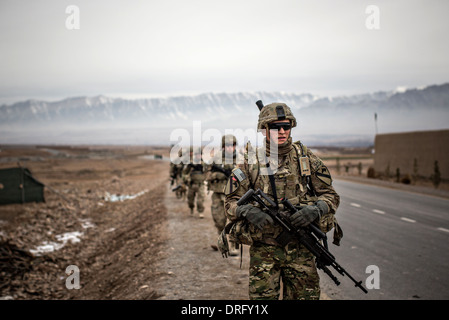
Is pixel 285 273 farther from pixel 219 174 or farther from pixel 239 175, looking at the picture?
pixel 219 174

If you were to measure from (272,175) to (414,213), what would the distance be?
31.9 feet

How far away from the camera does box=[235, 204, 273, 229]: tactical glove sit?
335 centimetres

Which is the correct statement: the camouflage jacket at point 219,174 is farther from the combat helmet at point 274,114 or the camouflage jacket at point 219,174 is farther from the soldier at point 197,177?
the combat helmet at point 274,114

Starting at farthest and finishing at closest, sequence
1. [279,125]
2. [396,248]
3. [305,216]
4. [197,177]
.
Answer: [197,177] < [396,248] < [279,125] < [305,216]

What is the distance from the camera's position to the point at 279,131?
359 centimetres

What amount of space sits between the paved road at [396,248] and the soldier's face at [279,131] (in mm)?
3109

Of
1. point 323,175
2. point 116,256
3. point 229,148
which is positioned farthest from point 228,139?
point 116,256

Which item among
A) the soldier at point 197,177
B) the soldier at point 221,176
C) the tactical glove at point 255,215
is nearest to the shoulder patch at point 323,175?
the tactical glove at point 255,215

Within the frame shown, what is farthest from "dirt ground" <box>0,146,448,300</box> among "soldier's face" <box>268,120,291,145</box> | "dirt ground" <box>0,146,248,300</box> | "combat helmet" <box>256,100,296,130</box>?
"combat helmet" <box>256,100,296,130</box>

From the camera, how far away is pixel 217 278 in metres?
6.07

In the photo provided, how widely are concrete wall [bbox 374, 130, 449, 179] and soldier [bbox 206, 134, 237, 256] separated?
60.8 feet

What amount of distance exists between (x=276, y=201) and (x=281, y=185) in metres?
0.20
